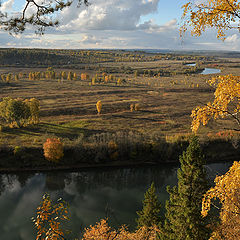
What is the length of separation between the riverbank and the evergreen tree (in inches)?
1126

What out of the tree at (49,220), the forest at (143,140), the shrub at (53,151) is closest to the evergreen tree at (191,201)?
the forest at (143,140)

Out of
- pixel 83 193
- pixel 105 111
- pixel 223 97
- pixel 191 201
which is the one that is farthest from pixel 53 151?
pixel 223 97

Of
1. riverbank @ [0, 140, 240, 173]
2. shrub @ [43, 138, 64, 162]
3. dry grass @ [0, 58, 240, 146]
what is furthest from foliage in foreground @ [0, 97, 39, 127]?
shrub @ [43, 138, 64, 162]

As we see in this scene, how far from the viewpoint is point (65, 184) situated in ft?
127

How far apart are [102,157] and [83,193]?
32.7ft

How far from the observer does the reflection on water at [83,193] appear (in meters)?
29.1

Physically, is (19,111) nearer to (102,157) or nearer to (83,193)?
(102,157)

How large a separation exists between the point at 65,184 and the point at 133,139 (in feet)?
58.2

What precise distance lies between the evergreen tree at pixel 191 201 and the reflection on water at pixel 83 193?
996cm

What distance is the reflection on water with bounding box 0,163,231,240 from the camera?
29125 millimetres

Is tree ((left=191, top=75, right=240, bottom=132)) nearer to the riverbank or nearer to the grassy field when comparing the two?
the grassy field

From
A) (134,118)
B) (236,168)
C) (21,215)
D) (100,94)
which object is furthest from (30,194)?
(100,94)

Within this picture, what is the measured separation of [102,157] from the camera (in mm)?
44750

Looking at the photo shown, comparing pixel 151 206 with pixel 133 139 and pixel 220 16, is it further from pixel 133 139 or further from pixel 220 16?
pixel 133 139
